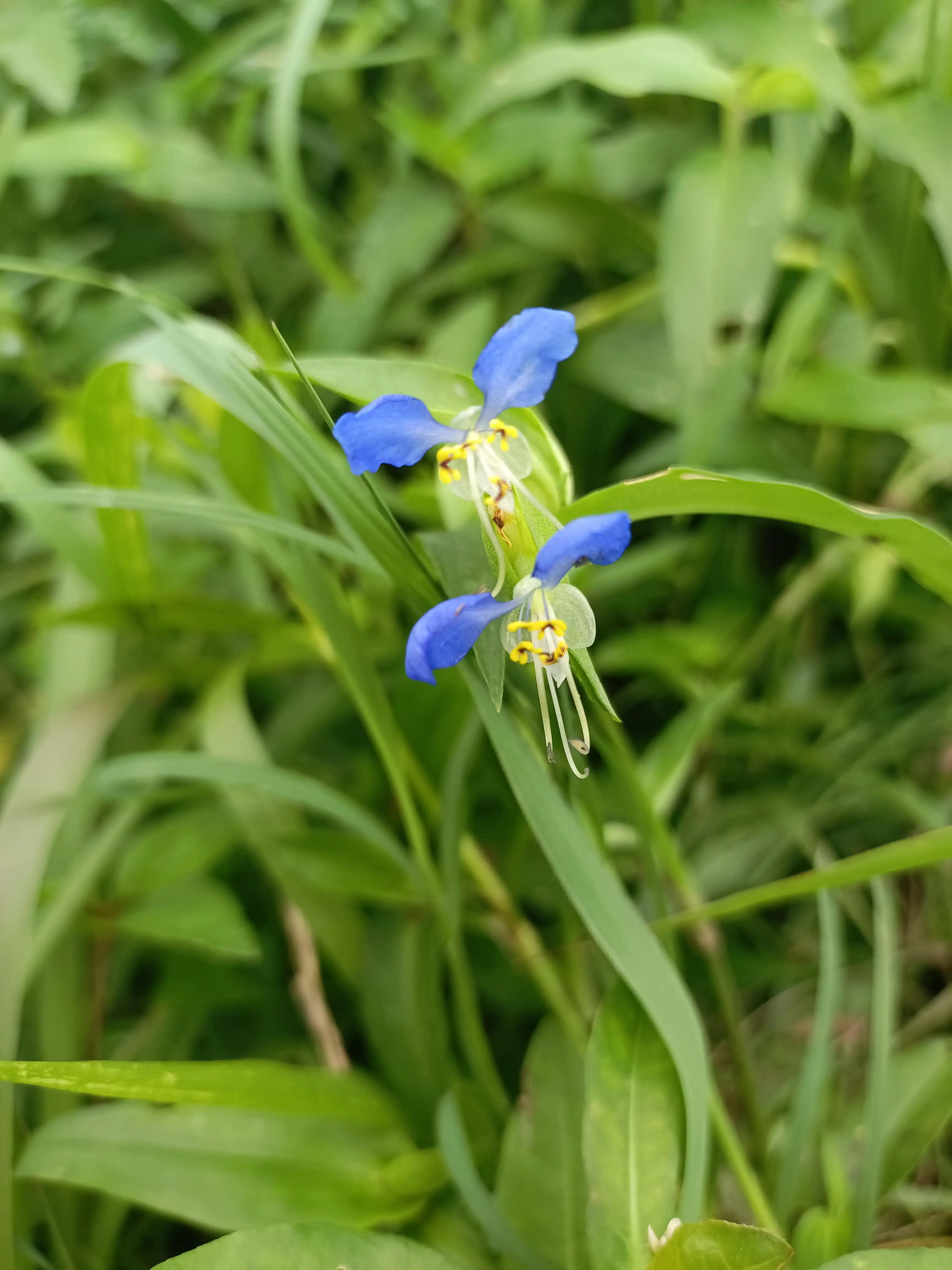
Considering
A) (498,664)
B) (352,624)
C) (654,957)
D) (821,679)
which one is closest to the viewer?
(498,664)

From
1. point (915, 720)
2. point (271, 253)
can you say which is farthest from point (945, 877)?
point (271, 253)

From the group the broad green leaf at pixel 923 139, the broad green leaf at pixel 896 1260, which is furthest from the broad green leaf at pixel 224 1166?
the broad green leaf at pixel 923 139

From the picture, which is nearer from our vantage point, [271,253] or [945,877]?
[945,877]

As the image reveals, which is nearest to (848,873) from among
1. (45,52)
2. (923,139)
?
(923,139)

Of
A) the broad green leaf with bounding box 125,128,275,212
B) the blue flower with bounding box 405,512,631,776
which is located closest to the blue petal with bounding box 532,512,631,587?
the blue flower with bounding box 405,512,631,776

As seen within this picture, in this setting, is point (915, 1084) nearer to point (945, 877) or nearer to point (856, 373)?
point (945, 877)

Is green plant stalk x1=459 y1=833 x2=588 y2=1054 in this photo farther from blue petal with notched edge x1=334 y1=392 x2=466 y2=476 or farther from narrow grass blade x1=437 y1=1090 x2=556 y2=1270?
blue petal with notched edge x1=334 y1=392 x2=466 y2=476

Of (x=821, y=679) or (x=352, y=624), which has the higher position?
(x=352, y=624)
